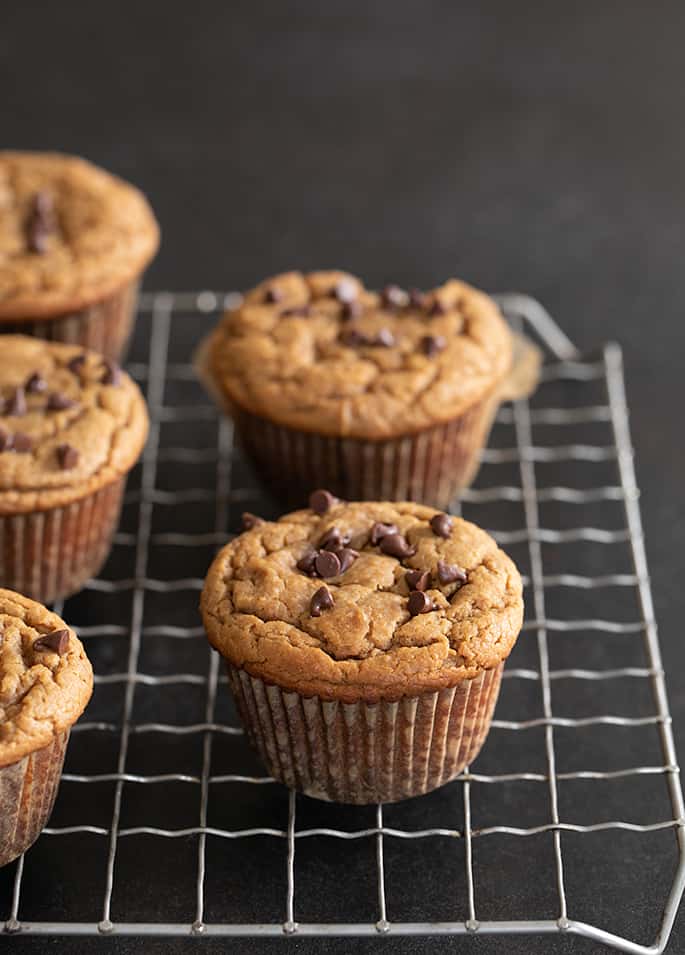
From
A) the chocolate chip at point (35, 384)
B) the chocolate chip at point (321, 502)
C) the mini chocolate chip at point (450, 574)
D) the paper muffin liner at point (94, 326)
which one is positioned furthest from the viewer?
the paper muffin liner at point (94, 326)

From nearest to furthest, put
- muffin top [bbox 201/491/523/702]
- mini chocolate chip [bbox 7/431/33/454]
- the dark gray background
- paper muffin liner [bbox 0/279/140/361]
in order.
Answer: muffin top [bbox 201/491/523/702] < mini chocolate chip [bbox 7/431/33/454] < paper muffin liner [bbox 0/279/140/361] < the dark gray background

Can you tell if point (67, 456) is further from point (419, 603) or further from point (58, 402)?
point (419, 603)

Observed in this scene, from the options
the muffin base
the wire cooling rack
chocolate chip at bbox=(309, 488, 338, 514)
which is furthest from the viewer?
the muffin base

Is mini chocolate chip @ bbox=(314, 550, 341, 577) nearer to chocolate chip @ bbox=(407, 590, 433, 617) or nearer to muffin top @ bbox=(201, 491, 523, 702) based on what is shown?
muffin top @ bbox=(201, 491, 523, 702)

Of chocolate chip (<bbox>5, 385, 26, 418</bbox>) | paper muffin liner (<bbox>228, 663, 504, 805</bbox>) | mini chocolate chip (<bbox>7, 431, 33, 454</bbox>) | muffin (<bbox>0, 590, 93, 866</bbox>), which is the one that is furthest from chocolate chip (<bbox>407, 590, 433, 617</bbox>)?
chocolate chip (<bbox>5, 385, 26, 418</bbox>)

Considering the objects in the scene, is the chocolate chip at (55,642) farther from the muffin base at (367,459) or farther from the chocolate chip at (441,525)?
the muffin base at (367,459)

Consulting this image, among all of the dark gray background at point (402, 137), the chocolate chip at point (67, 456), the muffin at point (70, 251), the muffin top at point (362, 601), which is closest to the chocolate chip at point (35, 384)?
the chocolate chip at point (67, 456)

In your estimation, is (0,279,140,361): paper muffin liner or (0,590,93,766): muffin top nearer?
(0,590,93,766): muffin top

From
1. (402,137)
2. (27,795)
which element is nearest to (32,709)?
(27,795)

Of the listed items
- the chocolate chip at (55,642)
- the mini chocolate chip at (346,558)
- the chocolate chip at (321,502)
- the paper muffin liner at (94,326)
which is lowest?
the paper muffin liner at (94,326)
